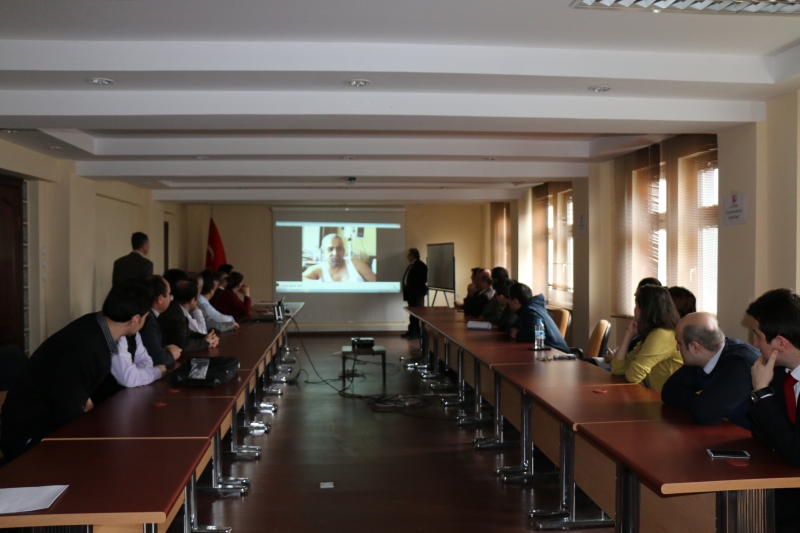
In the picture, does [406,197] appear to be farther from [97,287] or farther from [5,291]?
[5,291]

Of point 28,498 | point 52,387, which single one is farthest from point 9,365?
point 28,498

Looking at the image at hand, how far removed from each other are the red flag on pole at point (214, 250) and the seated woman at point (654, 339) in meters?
9.25

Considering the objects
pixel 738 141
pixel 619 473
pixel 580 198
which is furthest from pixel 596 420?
pixel 580 198

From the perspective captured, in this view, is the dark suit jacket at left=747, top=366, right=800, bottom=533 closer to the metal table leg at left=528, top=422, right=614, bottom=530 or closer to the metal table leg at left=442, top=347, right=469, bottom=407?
the metal table leg at left=528, top=422, right=614, bottom=530

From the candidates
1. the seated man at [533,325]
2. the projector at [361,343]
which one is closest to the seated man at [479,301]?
the projector at [361,343]

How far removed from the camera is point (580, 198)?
759cm

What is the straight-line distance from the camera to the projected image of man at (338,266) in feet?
39.2

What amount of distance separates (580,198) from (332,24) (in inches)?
195

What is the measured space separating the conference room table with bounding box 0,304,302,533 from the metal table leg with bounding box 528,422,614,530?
68.6 inches

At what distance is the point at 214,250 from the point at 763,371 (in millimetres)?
10398

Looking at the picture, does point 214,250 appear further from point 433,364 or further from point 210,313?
point 210,313

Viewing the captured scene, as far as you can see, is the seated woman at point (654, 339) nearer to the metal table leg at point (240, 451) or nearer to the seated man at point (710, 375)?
the seated man at point (710, 375)

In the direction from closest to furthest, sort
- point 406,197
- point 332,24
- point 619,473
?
point 619,473 < point 332,24 < point 406,197

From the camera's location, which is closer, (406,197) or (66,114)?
(66,114)
